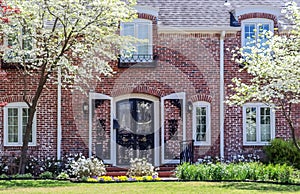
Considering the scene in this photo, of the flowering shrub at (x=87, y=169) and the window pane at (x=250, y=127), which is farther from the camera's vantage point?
the window pane at (x=250, y=127)

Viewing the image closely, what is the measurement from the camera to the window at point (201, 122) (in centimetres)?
2206

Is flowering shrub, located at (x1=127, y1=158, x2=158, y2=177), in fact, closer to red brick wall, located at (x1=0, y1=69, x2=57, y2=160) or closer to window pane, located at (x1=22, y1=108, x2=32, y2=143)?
red brick wall, located at (x1=0, y1=69, x2=57, y2=160)

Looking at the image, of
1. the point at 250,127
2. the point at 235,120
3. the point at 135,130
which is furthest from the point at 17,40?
the point at 250,127

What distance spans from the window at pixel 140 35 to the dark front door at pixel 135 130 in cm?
147

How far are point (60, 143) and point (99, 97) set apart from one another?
202 centimetres

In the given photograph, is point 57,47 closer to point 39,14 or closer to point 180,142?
point 39,14

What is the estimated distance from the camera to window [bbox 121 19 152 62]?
2202 cm

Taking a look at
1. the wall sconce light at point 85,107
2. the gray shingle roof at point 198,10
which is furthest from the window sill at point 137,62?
the wall sconce light at point 85,107

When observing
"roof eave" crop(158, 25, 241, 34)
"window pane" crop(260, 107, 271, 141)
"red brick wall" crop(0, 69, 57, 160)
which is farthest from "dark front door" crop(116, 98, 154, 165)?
"window pane" crop(260, 107, 271, 141)

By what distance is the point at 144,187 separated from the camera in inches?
619

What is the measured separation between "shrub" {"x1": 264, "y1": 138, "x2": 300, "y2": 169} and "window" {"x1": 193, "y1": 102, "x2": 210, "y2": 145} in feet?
7.16

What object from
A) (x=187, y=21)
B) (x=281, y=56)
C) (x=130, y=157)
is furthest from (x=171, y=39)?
(x=281, y=56)

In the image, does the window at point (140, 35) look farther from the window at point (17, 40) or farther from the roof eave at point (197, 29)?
the window at point (17, 40)

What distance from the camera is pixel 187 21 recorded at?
2245cm
